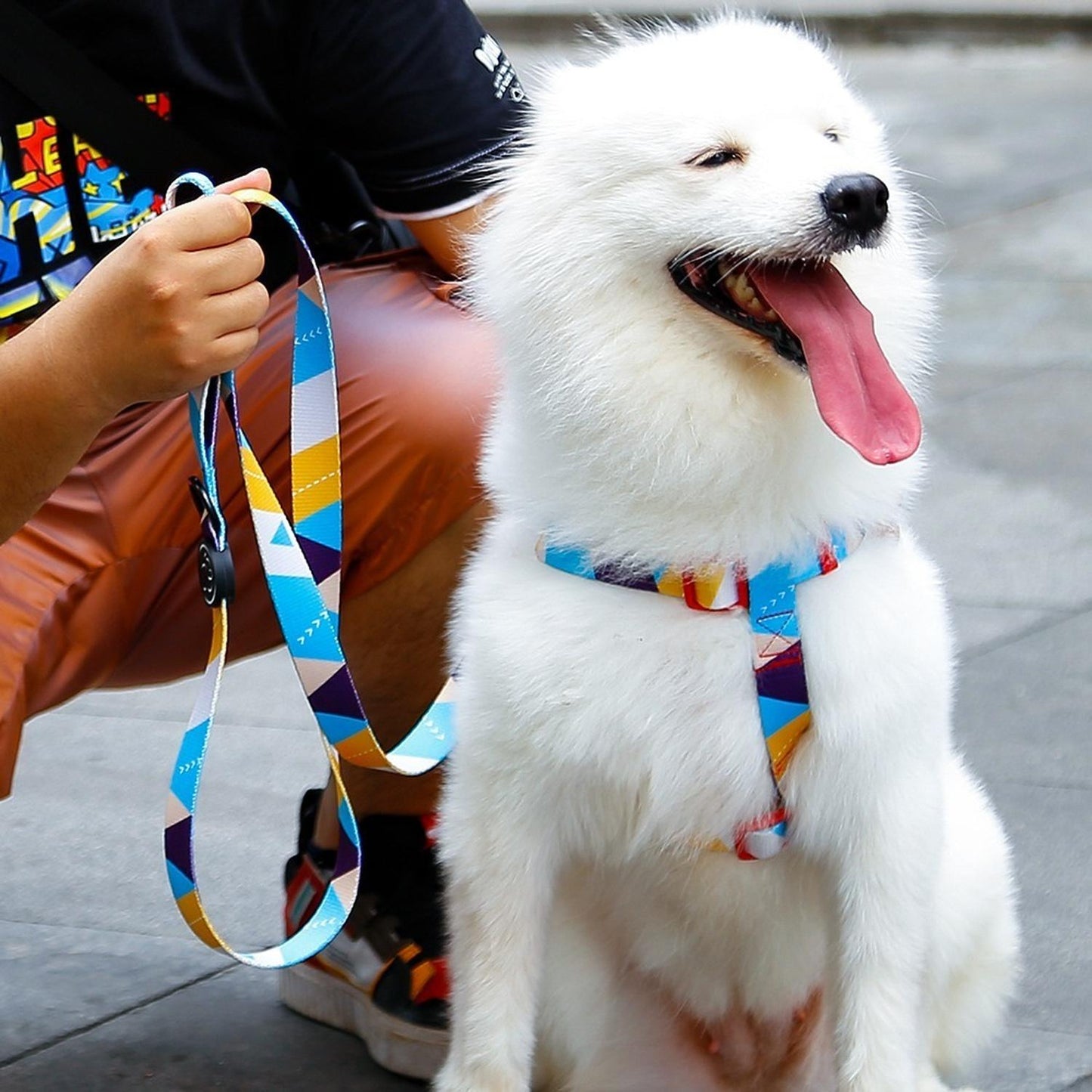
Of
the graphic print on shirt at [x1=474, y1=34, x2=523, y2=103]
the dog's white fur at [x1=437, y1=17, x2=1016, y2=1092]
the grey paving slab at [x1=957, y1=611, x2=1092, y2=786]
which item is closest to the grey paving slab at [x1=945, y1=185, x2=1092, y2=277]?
the grey paving slab at [x1=957, y1=611, x2=1092, y2=786]

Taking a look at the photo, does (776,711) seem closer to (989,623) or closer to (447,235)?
(447,235)

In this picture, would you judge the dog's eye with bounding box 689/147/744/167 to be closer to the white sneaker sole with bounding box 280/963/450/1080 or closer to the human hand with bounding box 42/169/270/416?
the human hand with bounding box 42/169/270/416

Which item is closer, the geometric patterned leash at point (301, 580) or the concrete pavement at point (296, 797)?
the geometric patterned leash at point (301, 580)

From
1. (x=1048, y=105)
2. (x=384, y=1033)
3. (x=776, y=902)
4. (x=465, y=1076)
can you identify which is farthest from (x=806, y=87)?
(x=1048, y=105)

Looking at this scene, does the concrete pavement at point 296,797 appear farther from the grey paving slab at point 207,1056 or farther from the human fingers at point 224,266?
the human fingers at point 224,266

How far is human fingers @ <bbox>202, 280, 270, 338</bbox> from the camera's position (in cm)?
221

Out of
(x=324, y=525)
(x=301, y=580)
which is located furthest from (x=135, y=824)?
(x=301, y=580)

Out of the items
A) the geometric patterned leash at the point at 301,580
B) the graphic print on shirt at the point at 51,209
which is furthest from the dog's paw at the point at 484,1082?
the graphic print on shirt at the point at 51,209

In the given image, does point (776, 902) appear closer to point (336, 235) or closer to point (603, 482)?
point (603, 482)

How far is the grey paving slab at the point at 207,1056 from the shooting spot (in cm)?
275

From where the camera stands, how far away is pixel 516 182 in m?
2.34

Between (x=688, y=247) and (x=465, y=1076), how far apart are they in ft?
3.60

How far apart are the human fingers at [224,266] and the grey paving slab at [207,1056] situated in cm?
123

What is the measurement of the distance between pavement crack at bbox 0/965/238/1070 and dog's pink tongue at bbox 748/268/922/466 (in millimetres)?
1548
